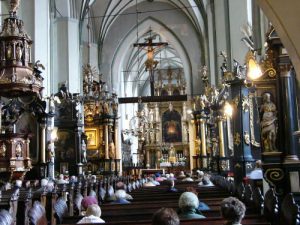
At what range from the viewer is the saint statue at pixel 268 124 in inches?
357

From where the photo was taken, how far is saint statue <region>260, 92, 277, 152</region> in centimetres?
908

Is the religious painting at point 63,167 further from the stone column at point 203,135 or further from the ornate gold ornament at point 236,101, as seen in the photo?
the ornate gold ornament at point 236,101

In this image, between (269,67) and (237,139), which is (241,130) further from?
(269,67)

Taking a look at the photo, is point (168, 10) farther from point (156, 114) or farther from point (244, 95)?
point (244, 95)

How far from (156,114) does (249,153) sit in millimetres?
32590

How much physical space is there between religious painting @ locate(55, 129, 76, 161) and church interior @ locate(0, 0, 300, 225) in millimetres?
49

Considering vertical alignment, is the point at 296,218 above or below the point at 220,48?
below

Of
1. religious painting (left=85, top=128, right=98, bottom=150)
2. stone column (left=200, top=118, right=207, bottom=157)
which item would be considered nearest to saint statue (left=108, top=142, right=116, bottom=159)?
religious painting (left=85, top=128, right=98, bottom=150)

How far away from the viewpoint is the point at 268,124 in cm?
919

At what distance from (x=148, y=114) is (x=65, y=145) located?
2339 cm

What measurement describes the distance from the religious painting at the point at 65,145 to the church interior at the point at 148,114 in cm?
5

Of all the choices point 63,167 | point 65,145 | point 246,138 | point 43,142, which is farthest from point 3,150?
point 246,138

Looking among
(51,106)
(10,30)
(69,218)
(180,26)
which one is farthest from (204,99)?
(69,218)

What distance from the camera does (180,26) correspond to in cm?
3516
